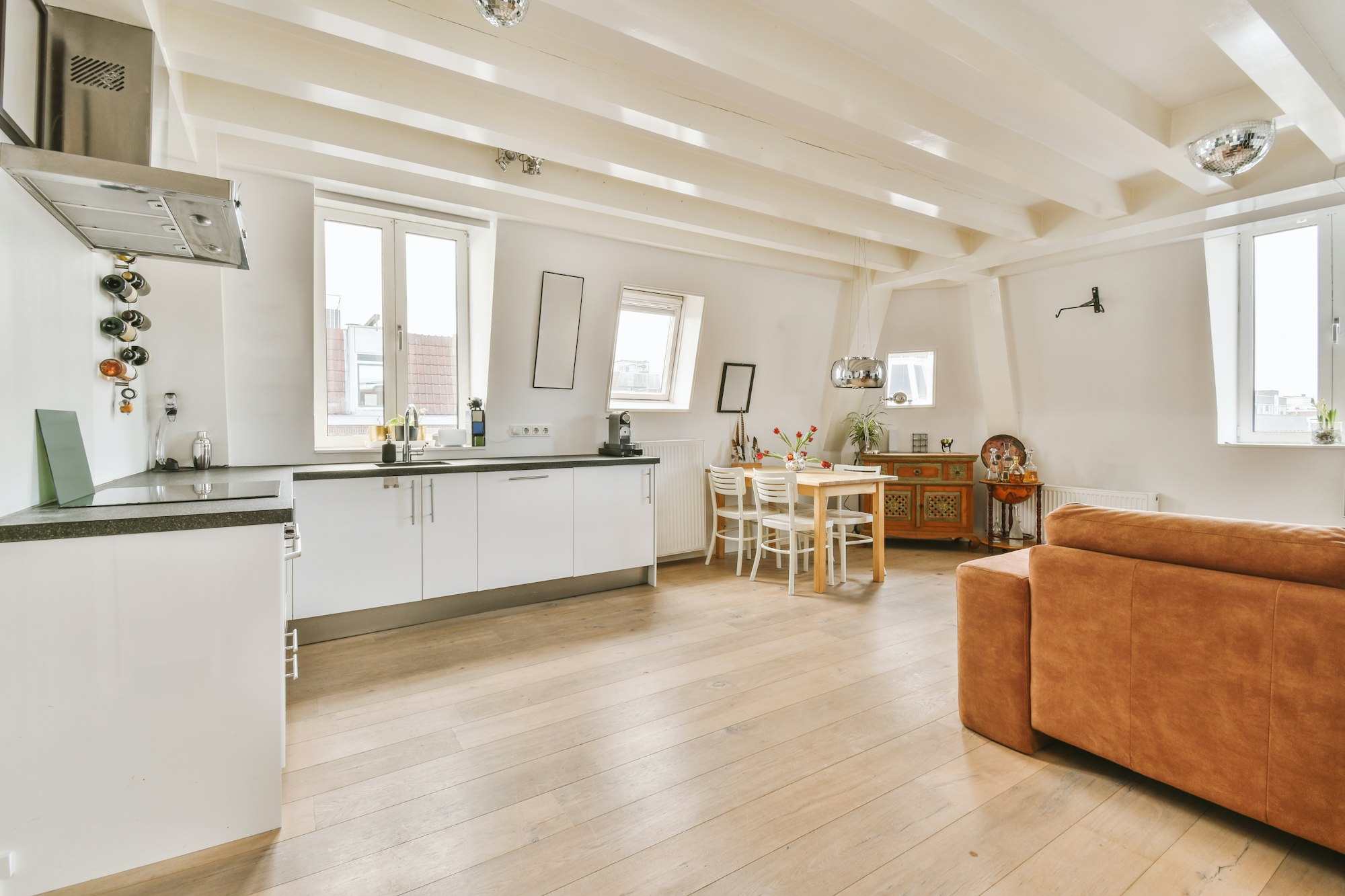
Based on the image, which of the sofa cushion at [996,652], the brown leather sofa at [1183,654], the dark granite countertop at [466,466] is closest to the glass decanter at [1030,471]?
the dark granite countertop at [466,466]

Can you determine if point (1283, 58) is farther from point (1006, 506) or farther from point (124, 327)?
point (124, 327)

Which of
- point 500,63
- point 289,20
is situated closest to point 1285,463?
point 500,63

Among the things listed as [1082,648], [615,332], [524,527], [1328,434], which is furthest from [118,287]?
[1328,434]

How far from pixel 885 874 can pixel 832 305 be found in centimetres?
496

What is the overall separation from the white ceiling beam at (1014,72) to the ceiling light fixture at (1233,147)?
1.20 ft

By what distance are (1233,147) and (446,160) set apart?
3.57 meters

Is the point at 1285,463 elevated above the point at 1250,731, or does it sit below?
above

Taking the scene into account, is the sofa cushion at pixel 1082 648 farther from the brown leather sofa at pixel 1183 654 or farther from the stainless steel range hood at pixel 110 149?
the stainless steel range hood at pixel 110 149

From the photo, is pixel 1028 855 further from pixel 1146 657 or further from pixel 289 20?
pixel 289 20

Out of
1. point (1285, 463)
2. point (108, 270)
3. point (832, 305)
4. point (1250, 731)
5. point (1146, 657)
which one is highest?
point (832, 305)

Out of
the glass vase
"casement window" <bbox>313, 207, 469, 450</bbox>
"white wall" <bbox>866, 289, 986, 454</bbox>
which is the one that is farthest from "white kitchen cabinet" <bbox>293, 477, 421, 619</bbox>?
the glass vase

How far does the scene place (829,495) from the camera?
14.6 feet

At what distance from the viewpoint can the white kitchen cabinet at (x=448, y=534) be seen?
11.2 ft

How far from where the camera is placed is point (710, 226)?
4172mm
